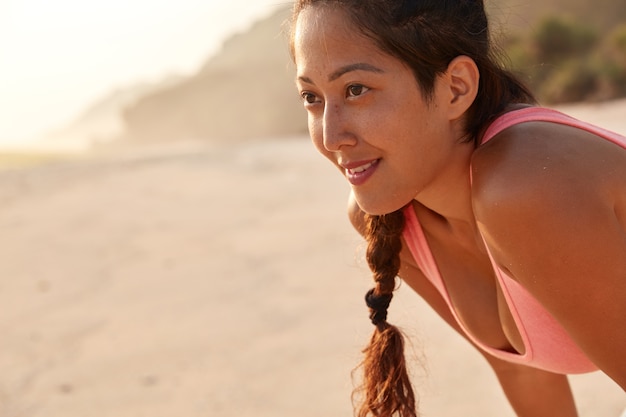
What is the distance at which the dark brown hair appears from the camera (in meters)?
1.39

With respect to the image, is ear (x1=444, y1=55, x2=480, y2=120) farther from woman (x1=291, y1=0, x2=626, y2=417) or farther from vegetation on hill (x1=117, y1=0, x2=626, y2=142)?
vegetation on hill (x1=117, y1=0, x2=626, y2=142)

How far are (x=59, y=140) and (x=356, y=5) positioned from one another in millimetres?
36450

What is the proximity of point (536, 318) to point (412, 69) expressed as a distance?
21.7 inches

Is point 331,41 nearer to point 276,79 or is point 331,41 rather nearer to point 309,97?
point 309,97

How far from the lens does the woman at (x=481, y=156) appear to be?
51.9 inches

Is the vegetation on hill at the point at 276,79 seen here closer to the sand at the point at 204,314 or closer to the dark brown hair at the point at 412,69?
the sand at the point at 204,314

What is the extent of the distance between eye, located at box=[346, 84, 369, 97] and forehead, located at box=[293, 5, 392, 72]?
0.05 m

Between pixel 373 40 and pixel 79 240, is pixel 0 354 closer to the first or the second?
pixel 79 240

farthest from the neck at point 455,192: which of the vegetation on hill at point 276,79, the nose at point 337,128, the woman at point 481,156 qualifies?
the vegetation on hill at point 276,79

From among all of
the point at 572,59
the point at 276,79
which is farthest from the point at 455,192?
the point at 276,79

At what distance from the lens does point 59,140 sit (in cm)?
3588

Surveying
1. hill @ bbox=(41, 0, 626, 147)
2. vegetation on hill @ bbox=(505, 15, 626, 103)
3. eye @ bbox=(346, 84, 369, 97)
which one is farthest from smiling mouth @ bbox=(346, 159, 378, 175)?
hill @ bbox=(41, 0, 626, 147)

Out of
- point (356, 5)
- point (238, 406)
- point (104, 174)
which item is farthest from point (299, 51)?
point (104, 174)

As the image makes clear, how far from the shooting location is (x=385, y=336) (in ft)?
5.95
